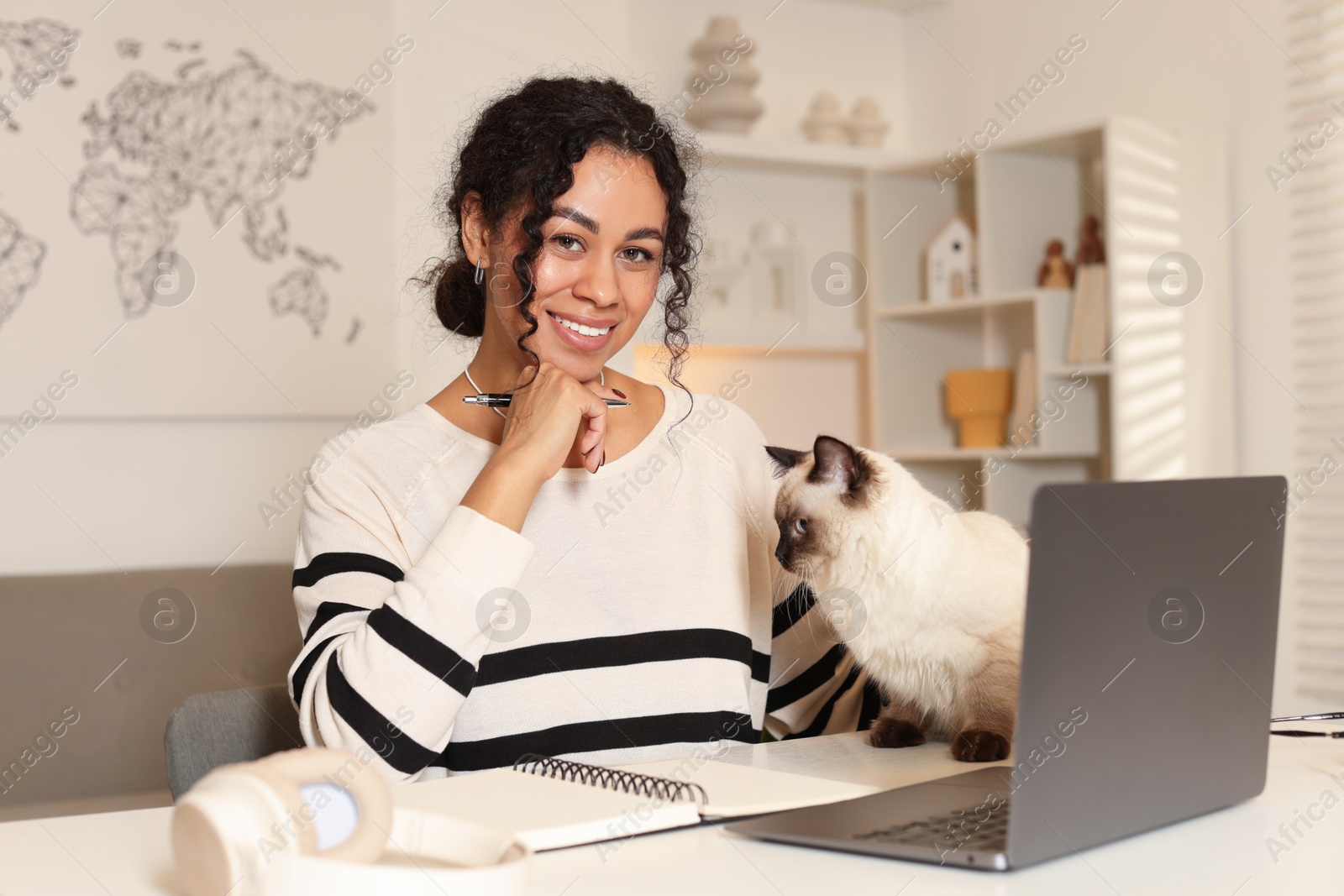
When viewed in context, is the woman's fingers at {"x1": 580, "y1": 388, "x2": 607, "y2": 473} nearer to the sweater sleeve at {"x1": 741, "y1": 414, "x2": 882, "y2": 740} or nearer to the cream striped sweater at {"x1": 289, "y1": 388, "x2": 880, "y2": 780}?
the cream striped sweater at {"x1": 289, "y1": 388, "x2": 880, "y2": 780}

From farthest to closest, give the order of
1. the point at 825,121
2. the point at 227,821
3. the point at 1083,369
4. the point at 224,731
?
the point at 825,121 → the point at 1083,369 → the point at 224,731 → the point at 227,821

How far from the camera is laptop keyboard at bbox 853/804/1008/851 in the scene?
0.73m

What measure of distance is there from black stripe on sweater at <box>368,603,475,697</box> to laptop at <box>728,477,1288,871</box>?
0.37 meters

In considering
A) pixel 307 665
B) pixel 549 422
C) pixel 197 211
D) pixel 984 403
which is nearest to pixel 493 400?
pixel 549 422

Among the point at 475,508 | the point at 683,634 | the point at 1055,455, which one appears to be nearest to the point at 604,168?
the point at 475,508

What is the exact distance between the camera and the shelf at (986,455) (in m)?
3.14

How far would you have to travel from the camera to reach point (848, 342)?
3.80 meters

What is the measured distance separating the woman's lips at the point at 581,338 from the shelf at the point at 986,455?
187 centimetres

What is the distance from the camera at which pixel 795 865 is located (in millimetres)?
738

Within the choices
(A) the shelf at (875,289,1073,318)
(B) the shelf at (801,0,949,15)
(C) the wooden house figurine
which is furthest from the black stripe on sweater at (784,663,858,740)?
(B) the shelf at (801,0,949,15)

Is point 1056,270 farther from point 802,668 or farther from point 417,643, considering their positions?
point 417,643

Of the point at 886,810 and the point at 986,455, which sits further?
the point at 986,455

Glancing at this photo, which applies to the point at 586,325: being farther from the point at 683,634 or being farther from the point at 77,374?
the point at 77,374

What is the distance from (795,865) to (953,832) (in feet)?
0.38
